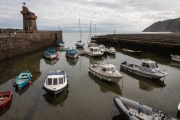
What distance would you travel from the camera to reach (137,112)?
10.3 meters

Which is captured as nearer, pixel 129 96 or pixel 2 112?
pixel 2 112

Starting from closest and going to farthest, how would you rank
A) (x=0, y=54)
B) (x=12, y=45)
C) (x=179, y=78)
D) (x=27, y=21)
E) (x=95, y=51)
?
1. (x=179, y=78)
2. (x=0, y=54)
3. (x=12, y=45)
4. (x=95, y=51)
5. (x=27, y=21)

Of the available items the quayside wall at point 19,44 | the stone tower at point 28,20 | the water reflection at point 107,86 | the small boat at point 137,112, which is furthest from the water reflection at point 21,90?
the stone tower at point 28,20

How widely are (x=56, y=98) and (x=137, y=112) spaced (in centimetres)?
803

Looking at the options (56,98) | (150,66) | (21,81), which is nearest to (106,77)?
(150,66)

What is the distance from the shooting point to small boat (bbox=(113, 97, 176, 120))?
8.75 m

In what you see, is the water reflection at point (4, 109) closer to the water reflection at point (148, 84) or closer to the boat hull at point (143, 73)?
the water reflection at point (148, 84)

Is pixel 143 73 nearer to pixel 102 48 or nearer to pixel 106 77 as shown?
pixel 106 77

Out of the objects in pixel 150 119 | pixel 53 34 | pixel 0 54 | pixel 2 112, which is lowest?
Answer: pixel 2 112

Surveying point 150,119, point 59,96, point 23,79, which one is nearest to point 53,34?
point 23,79

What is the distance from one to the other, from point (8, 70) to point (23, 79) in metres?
7.34

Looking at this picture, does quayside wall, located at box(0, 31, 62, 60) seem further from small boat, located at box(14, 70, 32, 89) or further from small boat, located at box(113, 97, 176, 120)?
small boat, located at box(113, 97, 176, 120)

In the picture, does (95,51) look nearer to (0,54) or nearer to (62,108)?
(0,54)

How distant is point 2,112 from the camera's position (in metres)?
11.6
